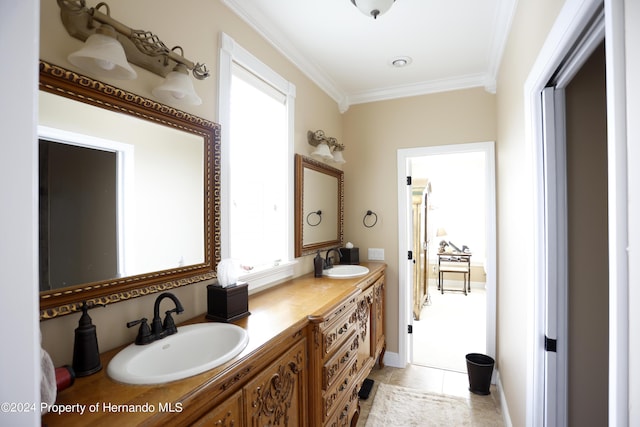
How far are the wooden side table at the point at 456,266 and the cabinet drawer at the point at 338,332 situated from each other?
181 inches

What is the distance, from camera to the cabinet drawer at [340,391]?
1663 mm

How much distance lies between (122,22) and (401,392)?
10.1ft

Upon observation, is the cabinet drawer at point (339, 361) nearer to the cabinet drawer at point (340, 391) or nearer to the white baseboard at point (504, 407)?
the cabinet drawer at point (340, 391)

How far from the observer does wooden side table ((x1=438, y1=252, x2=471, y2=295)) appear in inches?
239

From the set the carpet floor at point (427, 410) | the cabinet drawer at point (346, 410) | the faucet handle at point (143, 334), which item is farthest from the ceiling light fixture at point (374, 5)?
the carpet floor at point (427, 410)

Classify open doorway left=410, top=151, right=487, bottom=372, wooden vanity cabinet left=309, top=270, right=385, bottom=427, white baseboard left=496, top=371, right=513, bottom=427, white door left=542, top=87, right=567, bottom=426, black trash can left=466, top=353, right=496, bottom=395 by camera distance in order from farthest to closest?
open doorway left=410, top=151, right=487, bottom=372
black trash can left=466, top=353, right=496, bottom=395
white baseboard left=496, top=371, right=513, bottom=427
wooden vanity cabinet left=309, top=270, right=385, bottom=427
white door left=542, top=87, right=567, bottom=426

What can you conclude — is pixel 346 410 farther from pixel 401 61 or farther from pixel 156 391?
pixel 401 61

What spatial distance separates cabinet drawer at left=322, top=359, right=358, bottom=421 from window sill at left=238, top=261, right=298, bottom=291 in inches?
28.6

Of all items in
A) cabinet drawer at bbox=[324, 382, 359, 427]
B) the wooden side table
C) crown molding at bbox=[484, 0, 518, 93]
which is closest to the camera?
cabinet drawer at bbox=[324, 382, 359, 427]

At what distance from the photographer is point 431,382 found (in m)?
2.84

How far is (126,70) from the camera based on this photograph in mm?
1104

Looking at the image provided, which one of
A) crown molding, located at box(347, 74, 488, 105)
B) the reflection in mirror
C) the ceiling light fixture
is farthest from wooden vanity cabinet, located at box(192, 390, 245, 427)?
crown molding, located at box(347, 74, 488, 105)

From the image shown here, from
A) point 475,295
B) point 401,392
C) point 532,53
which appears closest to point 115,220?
point 532,53

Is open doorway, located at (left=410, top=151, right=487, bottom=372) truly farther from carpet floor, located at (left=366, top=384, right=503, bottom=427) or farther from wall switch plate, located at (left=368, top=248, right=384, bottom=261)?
carpet floor, located at (left=366, top=384, right=503, bottom=427)
